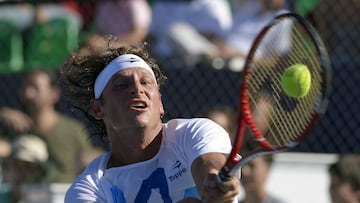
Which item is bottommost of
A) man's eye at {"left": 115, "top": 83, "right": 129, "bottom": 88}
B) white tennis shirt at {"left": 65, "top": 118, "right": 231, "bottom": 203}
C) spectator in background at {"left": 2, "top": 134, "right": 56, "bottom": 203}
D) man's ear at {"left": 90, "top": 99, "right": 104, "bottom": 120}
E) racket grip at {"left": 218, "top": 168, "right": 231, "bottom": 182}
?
spectator in background at {"left": 2, "top": 134, "right": 56, "bottom": 203}

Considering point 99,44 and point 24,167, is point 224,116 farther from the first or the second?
point 24,167

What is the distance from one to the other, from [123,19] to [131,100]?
3.78 m

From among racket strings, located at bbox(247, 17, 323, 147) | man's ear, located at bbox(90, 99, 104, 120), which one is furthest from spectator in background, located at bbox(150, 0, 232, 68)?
man's ear, located at bbox(90, 99, 104, 120)

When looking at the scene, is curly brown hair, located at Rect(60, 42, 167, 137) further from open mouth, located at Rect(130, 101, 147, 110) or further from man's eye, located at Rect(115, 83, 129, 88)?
open mouth, located at Rect(130, 101, 147, 110)

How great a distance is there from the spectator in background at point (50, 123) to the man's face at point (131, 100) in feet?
9.05

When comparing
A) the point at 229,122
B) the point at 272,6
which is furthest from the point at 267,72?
the point at 272,6

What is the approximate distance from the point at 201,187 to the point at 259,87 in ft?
2.37

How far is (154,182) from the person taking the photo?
3.89 m

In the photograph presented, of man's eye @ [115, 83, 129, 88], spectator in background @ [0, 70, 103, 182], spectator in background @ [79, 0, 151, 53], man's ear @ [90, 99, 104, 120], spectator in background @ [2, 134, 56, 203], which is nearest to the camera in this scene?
man's eye @ [115, 83, 129, 88]

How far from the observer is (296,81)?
148 inches

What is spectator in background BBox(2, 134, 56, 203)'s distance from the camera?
6.60 m

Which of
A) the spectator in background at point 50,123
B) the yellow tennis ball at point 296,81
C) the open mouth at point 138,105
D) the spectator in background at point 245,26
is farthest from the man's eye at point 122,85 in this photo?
the spectator in background at point 245,26

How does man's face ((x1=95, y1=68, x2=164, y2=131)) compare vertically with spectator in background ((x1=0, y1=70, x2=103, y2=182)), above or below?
above

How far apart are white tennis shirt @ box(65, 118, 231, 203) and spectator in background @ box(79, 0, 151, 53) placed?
11.2 ft
